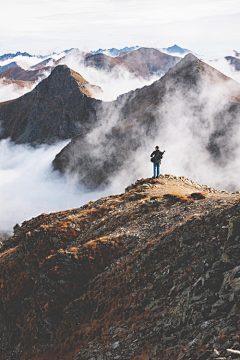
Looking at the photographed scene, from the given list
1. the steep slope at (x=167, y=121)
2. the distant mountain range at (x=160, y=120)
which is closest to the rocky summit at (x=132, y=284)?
the steep slope at (x=167, y=121)

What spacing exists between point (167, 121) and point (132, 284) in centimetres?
15620

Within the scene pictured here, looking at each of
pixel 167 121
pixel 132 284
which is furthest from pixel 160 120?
pixel 132 284

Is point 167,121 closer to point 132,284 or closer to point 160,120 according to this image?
point 160,120

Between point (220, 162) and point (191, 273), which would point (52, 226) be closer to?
point (191, 273)

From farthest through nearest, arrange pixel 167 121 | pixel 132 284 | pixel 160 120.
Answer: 1. pixel 160 120
2. pixel 167 121
3. pixel 132 284

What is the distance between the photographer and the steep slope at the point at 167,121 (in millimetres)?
149375

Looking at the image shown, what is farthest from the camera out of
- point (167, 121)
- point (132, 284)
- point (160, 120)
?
point (160, 120)

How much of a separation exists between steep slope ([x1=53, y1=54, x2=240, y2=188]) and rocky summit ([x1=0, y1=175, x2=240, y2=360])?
123527mm

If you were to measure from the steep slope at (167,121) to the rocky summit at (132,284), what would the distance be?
124 meters

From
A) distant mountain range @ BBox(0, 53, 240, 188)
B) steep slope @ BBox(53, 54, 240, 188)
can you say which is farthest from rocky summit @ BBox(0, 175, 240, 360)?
distant mountain range @ BBox(0, 53, 240, 188)

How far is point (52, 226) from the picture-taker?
29.2 m

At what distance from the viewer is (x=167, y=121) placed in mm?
165500

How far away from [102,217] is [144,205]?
17.0 ft

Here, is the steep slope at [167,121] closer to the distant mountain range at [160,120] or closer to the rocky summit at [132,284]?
the distant mountain range at [160,120]
